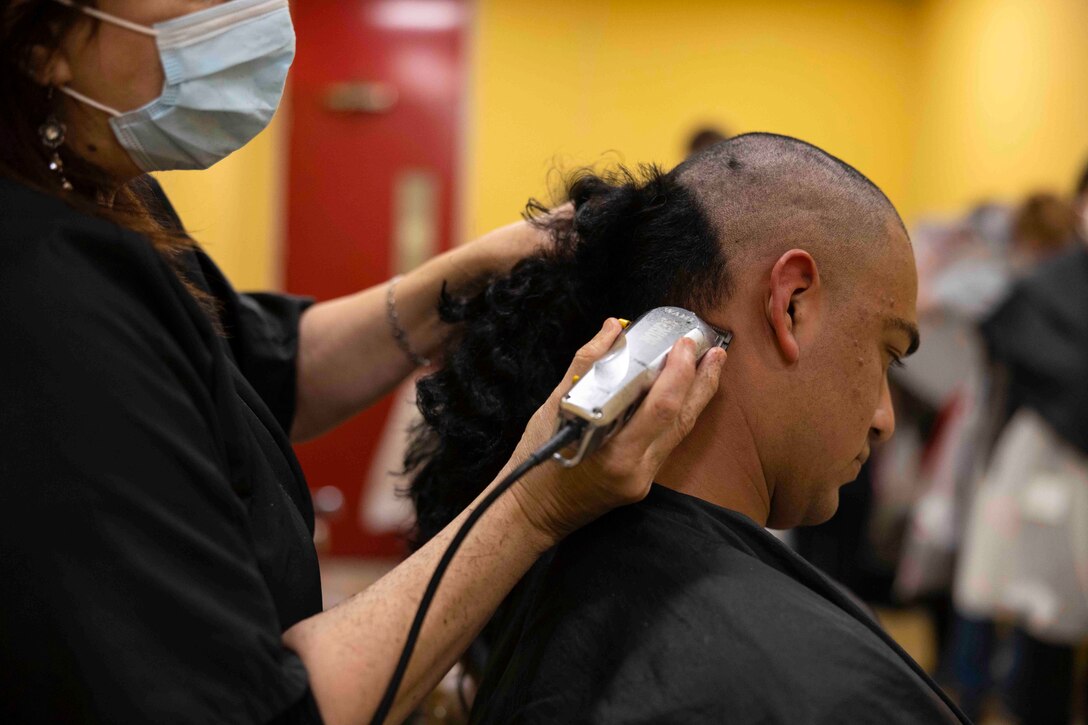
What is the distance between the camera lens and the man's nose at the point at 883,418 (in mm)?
1241

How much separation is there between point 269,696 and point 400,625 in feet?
0.40

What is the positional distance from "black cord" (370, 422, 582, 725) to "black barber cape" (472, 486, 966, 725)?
203 mm

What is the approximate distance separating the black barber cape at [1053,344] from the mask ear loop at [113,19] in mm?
2841

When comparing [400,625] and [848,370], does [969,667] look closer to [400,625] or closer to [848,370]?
[848,370]

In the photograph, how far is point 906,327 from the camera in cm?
122

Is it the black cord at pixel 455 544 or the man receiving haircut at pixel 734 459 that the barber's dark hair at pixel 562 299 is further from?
the black cord at pixel 455 544

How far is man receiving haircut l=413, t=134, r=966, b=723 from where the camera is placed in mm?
979

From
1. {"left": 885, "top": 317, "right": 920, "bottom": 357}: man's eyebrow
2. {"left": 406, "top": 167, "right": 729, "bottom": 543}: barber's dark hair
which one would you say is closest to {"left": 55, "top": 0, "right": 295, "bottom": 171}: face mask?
{"left": 406, "top": 167, "right": 729, "bottom": 543}: barber's dark hair

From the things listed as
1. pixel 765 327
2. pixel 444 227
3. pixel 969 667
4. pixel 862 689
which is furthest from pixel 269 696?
pixel 444 227

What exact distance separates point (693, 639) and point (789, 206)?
1.55ft

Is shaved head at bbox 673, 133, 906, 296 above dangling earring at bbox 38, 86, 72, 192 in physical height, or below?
below

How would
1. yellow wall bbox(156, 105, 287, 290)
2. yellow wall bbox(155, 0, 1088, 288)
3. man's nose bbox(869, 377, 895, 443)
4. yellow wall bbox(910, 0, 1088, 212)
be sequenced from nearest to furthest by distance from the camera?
man's nose bbox(869, 377, 895, 443) → yellow wall bbox(156, 105, 287, 290) → yellow wall bbox(910, 0, 1088, 212) → yellow wall bbox(155, 0, 1088, 288)

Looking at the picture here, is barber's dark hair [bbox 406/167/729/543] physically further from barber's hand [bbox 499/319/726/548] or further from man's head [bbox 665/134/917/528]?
barber's hand [bbox 499/319/726/548]

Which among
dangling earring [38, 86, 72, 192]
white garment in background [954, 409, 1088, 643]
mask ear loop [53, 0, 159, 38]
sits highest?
mask ear loop [53, 0, 159, 38]
